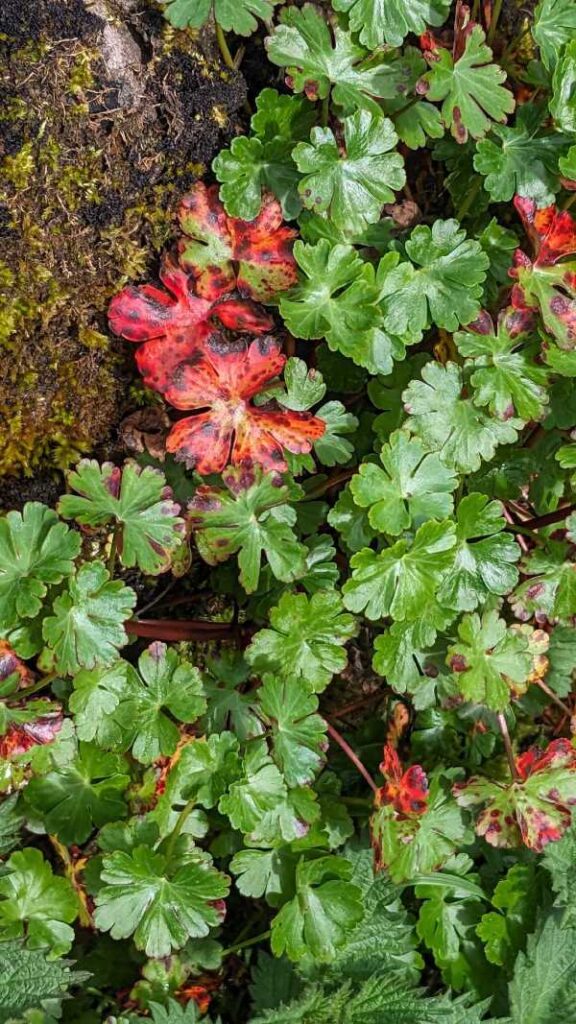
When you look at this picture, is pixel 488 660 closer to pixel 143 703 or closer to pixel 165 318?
pixel 143 703

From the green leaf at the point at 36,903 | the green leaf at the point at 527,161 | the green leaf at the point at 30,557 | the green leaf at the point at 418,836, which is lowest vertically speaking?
the green leaf at the point at 418,836

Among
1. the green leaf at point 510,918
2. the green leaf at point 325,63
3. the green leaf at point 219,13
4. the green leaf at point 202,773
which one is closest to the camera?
the green leaf at point 219,13

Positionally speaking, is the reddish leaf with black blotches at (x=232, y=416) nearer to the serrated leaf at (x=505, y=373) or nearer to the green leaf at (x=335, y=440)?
the green leaf at (x=335, y=440)

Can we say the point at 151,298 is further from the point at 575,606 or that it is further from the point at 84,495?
the point at 575,606

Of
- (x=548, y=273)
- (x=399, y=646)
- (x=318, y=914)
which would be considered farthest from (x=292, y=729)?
(x=548, y=273)

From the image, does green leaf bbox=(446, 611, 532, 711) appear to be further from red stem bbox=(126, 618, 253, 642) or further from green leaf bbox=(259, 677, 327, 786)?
red stem bbox=(126, 618, 253, 642)

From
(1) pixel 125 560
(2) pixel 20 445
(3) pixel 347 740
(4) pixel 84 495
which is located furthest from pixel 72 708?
(3) pixel 347 740

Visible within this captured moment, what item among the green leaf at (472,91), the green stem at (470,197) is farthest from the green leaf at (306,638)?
the green leaf at (472,91)
